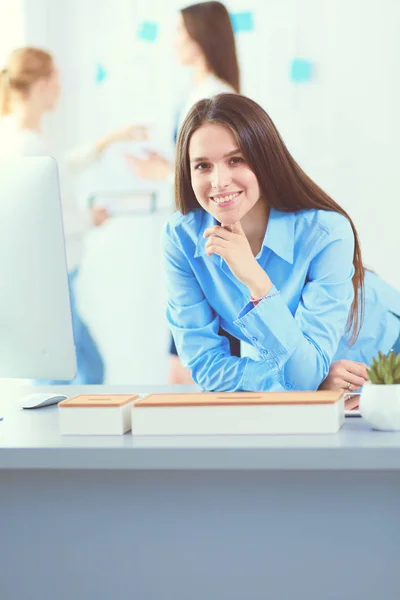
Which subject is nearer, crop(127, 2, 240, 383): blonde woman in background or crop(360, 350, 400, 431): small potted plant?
crop(360, 350, 400, 431): small potted plant

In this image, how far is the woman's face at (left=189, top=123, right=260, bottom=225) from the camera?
175 centimetres

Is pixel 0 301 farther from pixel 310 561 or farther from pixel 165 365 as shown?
pixel 165 365

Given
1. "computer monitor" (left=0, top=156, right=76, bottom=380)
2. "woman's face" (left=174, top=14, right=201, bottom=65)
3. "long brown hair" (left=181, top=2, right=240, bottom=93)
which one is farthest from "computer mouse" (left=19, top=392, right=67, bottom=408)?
"woman's face" (left=174, top=14, right=201, bottom=65)

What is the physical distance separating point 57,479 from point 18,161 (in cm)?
55

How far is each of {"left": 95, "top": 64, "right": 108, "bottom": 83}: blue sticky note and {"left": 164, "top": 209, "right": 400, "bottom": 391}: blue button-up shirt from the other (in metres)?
2.07

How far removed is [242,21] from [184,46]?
0.94 feet

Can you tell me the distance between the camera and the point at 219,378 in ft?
5.94

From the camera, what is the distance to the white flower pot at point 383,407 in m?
1.17

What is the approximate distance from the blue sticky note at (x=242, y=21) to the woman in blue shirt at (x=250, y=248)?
76.1 inches

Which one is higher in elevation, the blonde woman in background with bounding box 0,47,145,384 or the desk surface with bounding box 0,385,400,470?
the blonde woman in background with bounding box 0,47,145,384

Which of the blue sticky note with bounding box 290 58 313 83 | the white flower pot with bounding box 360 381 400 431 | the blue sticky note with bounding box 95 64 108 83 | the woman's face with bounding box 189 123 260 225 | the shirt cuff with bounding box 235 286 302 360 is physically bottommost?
the white flower pot with bounding box 360 381 400 431

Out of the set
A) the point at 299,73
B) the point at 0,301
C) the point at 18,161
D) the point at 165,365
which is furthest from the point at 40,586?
the point at 299,73

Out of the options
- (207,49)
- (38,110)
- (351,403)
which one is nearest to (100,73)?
(38,110)

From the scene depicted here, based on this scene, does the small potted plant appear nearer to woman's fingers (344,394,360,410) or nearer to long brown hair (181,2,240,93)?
woman's fingers (344,394,360,410)
